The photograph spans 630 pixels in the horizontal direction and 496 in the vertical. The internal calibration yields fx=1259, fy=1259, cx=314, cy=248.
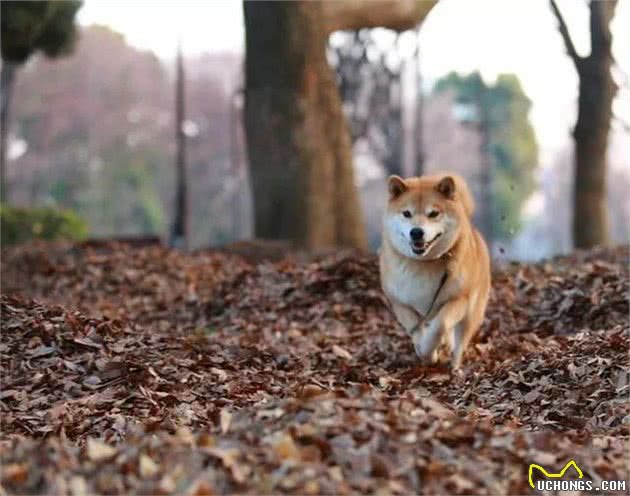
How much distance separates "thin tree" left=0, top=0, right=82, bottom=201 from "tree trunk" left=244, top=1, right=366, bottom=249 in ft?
18.7

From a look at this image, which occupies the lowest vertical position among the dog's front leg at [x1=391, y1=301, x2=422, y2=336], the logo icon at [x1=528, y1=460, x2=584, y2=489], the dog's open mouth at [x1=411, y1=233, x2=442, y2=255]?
the logo icon at [x1=528, y1=460, x2=584, y2=489]

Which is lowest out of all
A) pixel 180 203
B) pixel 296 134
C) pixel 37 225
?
pixel 37 225

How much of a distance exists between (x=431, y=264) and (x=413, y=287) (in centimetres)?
20

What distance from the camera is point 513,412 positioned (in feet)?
23.0

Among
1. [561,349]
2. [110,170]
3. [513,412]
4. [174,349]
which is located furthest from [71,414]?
[110,170]

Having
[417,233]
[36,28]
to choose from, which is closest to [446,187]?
[417,233]

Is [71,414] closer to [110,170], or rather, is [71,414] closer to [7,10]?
[7,10]

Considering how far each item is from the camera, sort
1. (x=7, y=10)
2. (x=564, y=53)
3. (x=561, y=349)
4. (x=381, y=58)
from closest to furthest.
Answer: (x=561, y=349)
(x=564, y=53)
(x=7, y=10)
(x=381, y=58)

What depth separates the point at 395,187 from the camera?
8688 millimetres

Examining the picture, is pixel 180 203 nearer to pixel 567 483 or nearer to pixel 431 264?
pixel 431 264

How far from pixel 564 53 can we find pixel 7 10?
364 inches

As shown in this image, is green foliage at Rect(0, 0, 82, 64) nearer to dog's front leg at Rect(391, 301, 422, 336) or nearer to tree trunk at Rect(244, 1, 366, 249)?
tree trunk at Rect(244, 1, 366, 249)

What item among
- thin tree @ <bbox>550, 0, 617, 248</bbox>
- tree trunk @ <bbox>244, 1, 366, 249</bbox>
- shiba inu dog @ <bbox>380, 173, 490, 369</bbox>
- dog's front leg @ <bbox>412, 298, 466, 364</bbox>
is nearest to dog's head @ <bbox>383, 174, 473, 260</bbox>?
shiba inu dog @ <bbox>380, 173, 490, 369</bbox>

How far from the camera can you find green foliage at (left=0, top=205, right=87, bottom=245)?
22.7 metres
